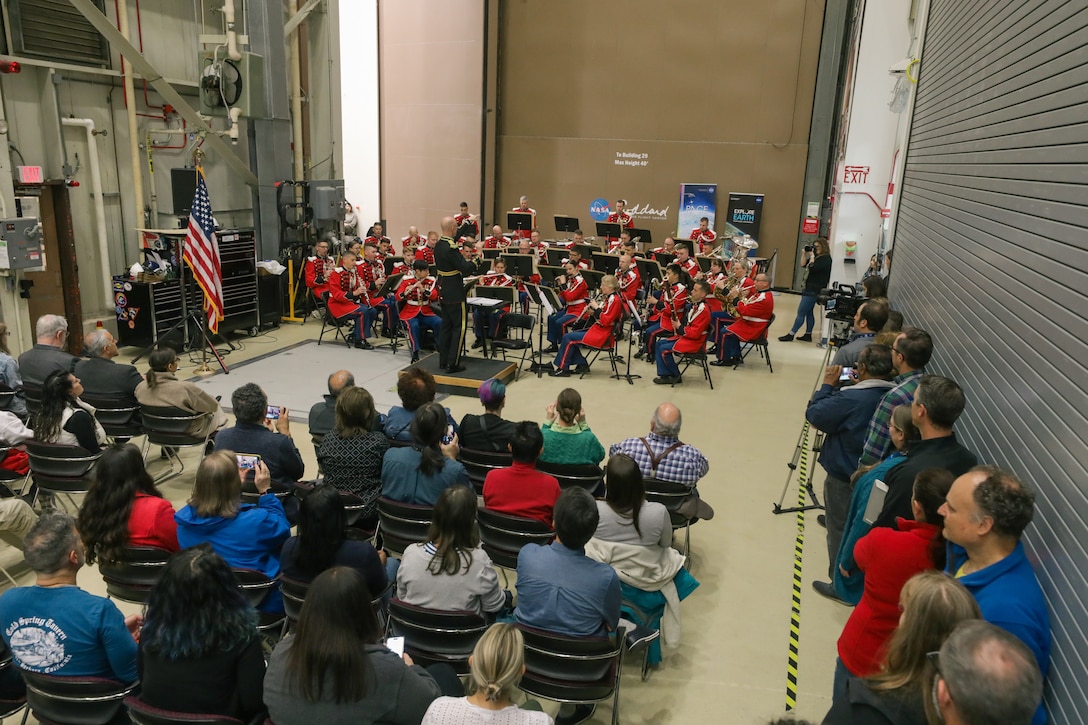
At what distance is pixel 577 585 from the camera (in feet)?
11.5

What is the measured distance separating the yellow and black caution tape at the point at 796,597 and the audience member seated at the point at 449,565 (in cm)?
193

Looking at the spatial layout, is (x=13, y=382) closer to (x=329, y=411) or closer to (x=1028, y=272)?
(x=329, y=411)

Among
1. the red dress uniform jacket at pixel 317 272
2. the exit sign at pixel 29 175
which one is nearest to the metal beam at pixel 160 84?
A: the red dress uniform jacket at pixel 317 272

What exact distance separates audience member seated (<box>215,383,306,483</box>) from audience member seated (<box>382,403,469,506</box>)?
2.63ft

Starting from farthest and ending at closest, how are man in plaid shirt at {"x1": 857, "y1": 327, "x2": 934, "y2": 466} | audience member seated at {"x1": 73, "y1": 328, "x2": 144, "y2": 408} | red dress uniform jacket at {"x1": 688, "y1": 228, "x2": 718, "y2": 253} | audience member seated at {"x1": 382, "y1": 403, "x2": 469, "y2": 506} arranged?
red dress uniform jacket at {"x1": 688, "y1": 228, "x2": 718, "y2": 253}, audience member seated at {"x1": 73, "y1": 328, "x2": 144, "y2": 408}, man in plaid shirt at {"x1": 857, "y1": 327, "x2": 934, "y2": 466}, audience member seated at {"x1": 382, "y1": 403, "x2": 469, "y2": 506}

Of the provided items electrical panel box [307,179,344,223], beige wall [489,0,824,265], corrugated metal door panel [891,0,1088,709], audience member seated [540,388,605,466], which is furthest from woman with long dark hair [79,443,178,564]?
beige wall [489,0,824,265]

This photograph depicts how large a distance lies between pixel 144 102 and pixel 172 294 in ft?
10.5

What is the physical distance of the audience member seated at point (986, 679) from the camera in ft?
6.14

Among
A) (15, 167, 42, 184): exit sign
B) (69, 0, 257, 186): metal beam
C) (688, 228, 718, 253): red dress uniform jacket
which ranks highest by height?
(69, 0, 257, 186): metal beam

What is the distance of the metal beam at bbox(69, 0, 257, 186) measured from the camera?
10.1 m

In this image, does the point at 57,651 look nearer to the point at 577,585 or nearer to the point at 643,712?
the point at 577,585

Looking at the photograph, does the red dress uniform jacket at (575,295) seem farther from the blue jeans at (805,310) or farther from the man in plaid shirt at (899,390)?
the man in plaid shirt at (899,390)

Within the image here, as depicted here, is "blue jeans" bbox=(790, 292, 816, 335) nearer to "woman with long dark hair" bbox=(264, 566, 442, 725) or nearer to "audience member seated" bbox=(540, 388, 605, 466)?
"audience member seated" bbox=(540, 388, 605, 466)

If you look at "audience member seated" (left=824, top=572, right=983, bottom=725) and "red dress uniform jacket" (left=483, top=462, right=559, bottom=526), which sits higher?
"audience member seated" (left=824, top=572, right=983, bottom=725)
